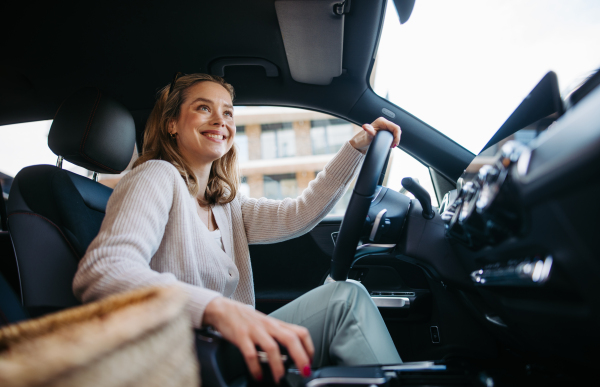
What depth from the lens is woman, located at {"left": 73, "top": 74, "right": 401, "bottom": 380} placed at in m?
0.54

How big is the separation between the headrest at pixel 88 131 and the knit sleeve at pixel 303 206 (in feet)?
1.68

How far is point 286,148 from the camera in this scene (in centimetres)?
219

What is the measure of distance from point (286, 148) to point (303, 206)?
1016mm

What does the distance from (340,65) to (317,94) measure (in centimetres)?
21

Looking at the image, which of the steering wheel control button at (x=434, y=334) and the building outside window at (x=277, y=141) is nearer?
the steering wheel control button at (x=434, y=334)

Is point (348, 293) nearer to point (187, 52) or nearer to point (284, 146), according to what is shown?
point (187, 52)

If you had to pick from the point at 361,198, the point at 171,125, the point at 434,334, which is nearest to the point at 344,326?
the point at 361,198

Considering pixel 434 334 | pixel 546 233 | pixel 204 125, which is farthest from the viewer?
pixel 434 334

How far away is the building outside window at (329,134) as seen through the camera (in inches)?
68.0

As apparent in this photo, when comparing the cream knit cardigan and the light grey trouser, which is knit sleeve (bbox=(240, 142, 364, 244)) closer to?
the cream knit cardigan

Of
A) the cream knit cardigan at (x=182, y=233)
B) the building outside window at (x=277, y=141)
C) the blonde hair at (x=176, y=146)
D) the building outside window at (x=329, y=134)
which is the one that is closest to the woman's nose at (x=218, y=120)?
the blonde hair at (x=176, y=146)

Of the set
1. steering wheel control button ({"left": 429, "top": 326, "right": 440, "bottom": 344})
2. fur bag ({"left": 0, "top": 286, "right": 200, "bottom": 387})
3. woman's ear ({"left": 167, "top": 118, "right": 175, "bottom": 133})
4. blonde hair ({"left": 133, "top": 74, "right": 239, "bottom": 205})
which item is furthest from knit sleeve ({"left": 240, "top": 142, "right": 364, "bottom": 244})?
fur bag ({"left": 0, "top": 286, "right": 200, "bottom": 387})

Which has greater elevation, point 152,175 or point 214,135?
point 214,135

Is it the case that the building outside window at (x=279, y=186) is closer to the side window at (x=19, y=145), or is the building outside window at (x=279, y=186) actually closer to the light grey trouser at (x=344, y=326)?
the side window at (x=19, y=145)
